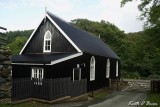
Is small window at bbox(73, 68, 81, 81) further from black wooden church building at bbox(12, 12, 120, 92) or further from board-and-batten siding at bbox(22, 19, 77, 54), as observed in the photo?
board-and-batten siding at bbox(22, 19, 77, 54)

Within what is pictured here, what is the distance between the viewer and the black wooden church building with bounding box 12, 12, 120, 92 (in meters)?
24.0

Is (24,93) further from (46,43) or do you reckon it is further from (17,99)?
(46,43)

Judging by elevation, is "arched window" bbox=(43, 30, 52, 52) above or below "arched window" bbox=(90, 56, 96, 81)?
above

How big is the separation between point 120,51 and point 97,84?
127ft

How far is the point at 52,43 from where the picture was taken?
28.2 metres

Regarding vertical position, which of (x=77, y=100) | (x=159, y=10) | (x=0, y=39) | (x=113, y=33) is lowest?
(x=77, y=100)

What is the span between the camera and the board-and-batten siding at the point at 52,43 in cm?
2734

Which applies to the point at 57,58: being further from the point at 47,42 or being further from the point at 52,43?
the point at 47,42

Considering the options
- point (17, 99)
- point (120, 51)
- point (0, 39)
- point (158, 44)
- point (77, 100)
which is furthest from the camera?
point (120, 51)

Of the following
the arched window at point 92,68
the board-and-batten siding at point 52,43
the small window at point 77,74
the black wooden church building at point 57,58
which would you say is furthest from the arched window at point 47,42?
the arched window at point 92,68

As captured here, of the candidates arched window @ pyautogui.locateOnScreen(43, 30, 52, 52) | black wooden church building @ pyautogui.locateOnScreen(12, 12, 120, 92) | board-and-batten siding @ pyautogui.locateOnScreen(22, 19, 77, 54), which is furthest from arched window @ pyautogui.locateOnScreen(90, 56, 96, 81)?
arched window @ pyautogui.locateOnScreen(43, 30, 52, 52)

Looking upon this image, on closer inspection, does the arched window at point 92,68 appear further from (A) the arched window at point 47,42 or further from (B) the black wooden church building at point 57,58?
(A) the arched window at point 47,42

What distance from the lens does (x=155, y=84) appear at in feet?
103

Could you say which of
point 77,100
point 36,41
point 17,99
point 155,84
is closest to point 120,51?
point 155,84
